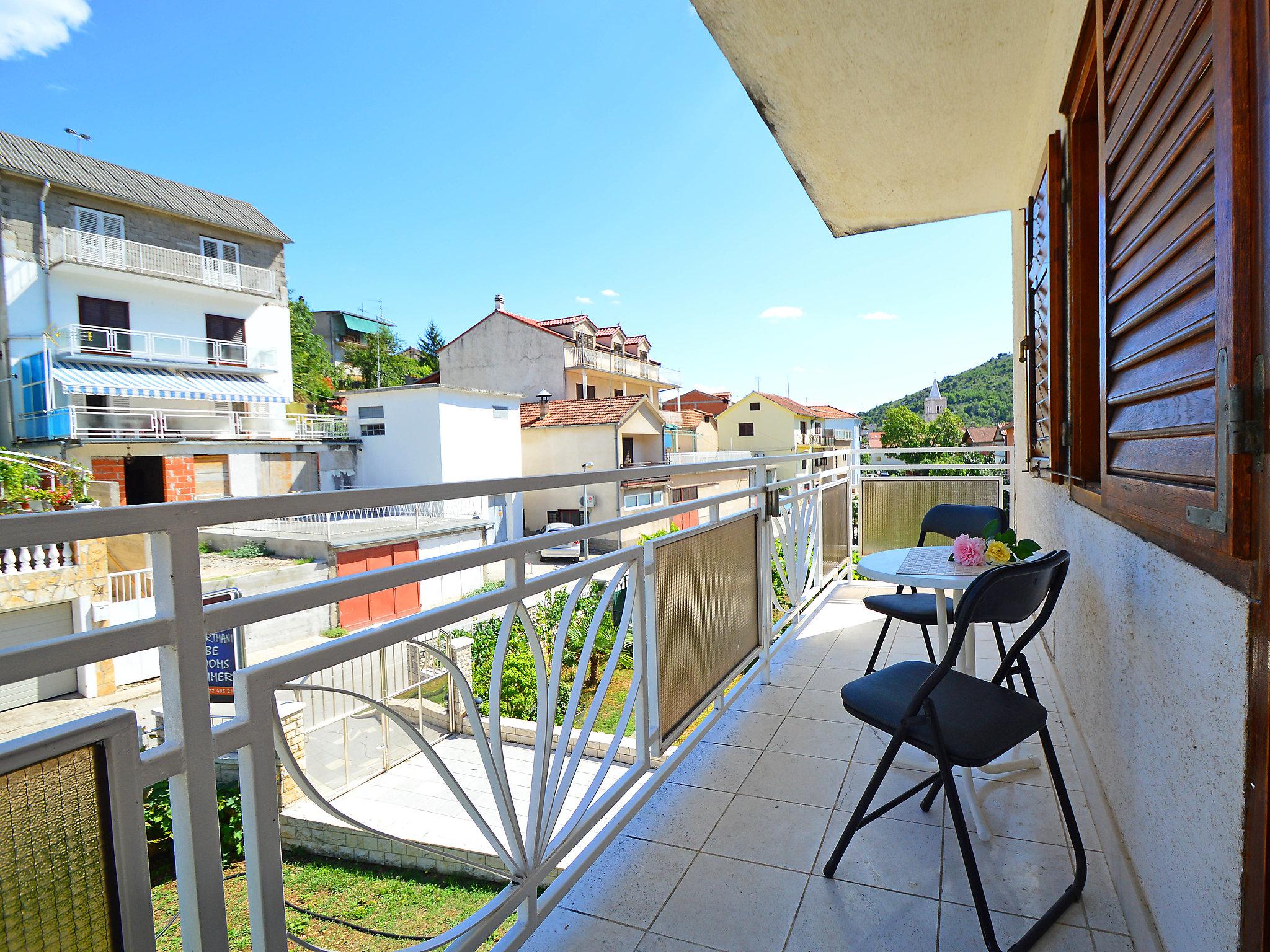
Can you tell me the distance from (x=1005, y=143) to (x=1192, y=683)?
3.44 metres

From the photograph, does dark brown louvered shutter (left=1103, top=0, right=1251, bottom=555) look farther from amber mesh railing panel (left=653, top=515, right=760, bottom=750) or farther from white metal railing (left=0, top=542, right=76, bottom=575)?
white metal railing (left=0, top=542, right=76, bottom=575)

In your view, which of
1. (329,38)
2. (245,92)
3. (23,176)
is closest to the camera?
(23,176)

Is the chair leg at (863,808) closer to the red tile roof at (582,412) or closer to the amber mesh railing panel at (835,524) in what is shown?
the amber mesh railing panel at (835,524)

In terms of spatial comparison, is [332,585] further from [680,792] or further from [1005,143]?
[1005,143]

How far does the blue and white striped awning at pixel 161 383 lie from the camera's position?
16.4m

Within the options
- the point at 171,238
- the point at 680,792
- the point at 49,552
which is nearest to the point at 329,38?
the point at 171,238

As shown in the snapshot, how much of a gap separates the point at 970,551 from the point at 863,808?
1077mm

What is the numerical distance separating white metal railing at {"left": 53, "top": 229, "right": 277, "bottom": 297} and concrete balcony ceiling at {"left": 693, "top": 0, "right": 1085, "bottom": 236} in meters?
20.2

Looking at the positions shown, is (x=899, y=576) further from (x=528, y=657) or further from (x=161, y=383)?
(x=161, y=383)

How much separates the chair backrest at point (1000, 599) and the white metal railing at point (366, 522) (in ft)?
38.7

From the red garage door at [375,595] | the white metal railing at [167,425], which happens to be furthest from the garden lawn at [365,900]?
the white metal railing at [167,425]

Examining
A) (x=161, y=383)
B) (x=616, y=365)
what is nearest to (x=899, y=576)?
(x=161, y=383)

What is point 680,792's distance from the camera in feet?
7.13

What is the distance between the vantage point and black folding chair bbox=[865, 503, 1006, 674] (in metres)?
2.64
